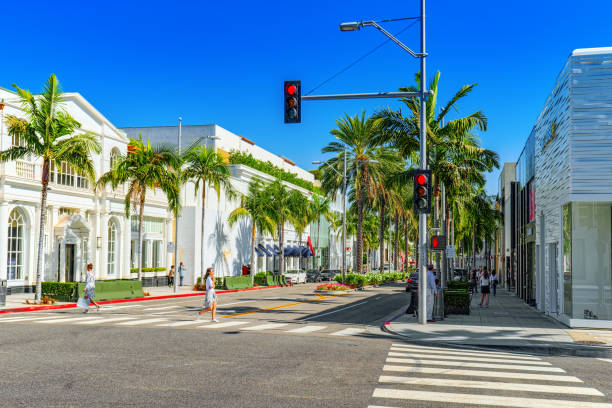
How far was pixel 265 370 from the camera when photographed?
1058 cm

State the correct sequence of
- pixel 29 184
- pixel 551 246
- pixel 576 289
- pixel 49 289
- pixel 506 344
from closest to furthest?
1. pixel 506 344
2. pixel 576 289
3. pixel 551 246
4. pixel 49 289
5. pixel 29 184

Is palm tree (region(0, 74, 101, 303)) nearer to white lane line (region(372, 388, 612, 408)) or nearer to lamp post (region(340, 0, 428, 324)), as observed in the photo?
lamp post (region(340, 0, 428, 324))

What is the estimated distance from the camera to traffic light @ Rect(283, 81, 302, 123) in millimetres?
16237

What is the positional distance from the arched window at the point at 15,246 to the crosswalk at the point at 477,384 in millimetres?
24205

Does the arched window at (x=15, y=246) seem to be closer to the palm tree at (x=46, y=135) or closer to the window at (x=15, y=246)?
the window at (x=15, y=246)

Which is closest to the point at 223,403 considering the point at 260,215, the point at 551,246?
the point at 551,246

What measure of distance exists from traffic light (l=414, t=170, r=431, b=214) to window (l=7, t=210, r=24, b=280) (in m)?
21.8

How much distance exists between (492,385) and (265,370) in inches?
146

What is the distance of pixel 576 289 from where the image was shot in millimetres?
19750

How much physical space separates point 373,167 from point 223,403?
3707 cm

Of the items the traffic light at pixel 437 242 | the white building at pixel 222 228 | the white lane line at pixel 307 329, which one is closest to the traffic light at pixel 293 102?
the traffic light at pixel 437 242

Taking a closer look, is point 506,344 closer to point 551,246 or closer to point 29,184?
point 551,246

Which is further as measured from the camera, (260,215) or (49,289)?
(260,215)

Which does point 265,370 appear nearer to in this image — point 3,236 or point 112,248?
point 3,236
